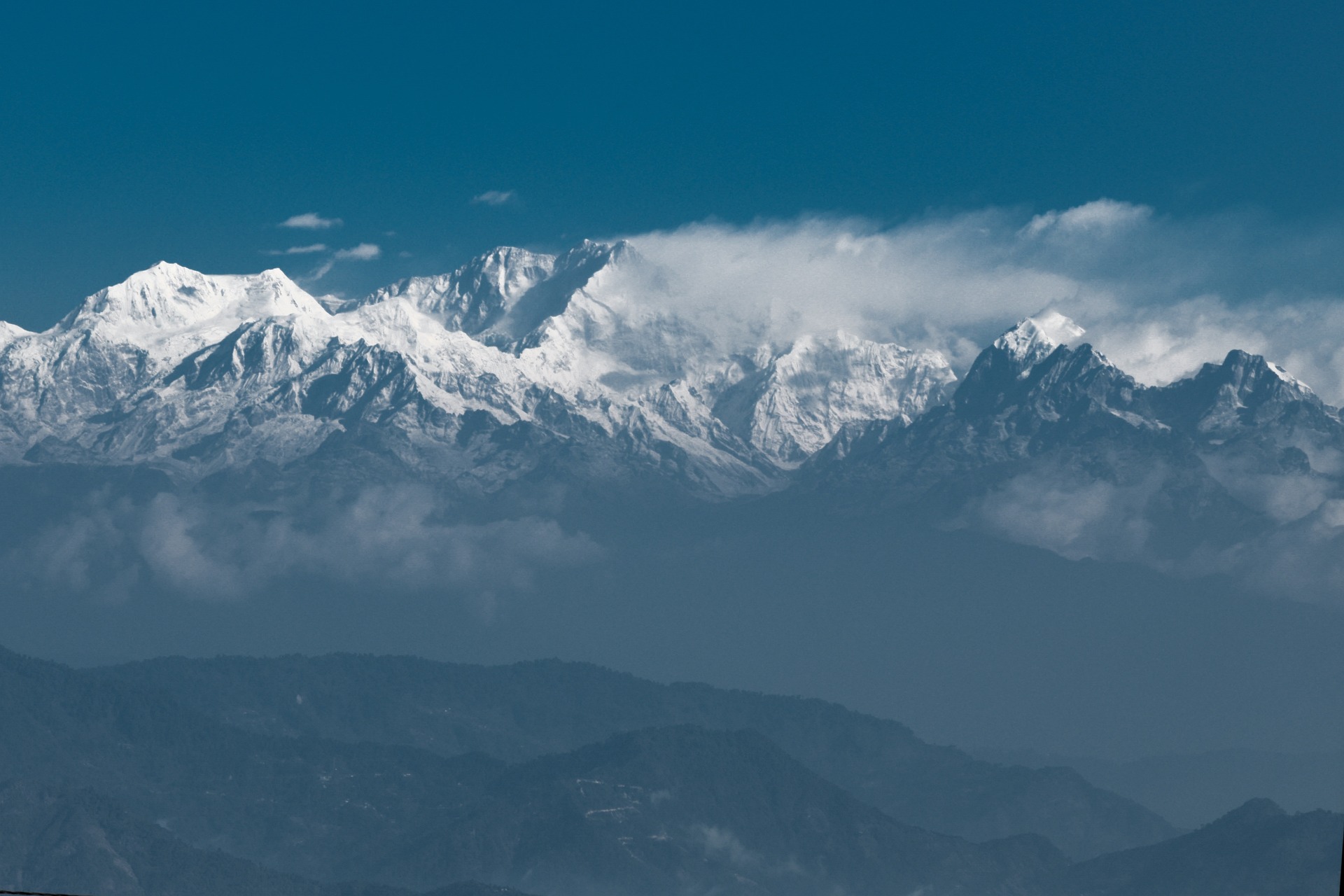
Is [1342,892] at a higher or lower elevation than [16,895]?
higher

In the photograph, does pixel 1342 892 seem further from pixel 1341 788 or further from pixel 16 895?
pixel 16 895

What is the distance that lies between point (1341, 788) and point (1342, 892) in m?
4.90

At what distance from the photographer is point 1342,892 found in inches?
2881

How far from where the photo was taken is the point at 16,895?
7381 centimetres

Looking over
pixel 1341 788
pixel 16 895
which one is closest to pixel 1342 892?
pixel 1341 788

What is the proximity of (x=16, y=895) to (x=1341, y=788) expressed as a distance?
171ft

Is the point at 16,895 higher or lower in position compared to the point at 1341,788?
lower

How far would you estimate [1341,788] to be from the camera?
76562 mm

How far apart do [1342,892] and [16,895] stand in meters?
50.9
